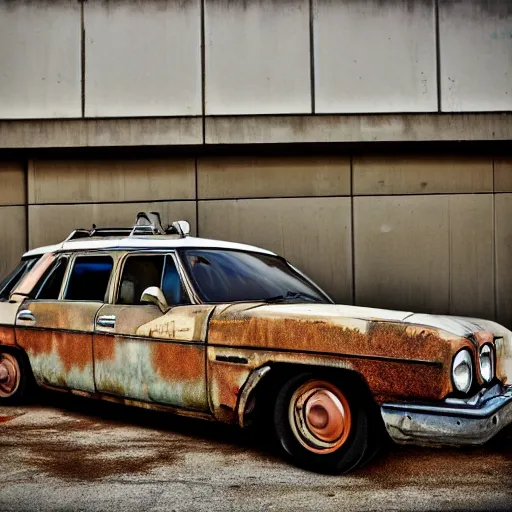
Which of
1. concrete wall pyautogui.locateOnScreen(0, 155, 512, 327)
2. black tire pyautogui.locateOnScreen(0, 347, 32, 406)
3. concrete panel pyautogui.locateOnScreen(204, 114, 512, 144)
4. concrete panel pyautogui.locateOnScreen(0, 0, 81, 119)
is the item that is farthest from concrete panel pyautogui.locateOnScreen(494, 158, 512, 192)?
black tire pyautogui.locateOnScreen(0, 347, 32, 406)

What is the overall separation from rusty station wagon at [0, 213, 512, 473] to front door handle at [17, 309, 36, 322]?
2 cm

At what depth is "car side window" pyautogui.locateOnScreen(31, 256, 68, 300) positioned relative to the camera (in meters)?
5.66

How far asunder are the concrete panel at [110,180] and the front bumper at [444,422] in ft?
26.6

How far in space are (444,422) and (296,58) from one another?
8.50 m

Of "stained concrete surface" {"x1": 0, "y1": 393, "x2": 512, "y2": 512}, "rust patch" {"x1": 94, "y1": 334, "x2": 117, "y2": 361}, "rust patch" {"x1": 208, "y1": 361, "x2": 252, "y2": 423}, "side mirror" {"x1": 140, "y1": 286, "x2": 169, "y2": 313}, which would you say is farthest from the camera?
"rust patch" {"x1": 94, "y1": 334, "x2": 117, "y2": 361}

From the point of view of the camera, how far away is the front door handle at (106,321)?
4.94 metres

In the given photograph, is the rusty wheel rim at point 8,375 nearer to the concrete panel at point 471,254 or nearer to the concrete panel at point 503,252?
the concrete panel at point 471,254

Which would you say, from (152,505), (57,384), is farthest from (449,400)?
(57,384)

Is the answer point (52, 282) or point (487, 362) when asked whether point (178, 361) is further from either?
point (487, 362)

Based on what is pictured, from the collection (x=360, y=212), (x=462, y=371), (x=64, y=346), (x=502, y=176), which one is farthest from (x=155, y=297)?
(x=502, y=176)

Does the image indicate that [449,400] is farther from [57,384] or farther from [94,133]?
[94,133]

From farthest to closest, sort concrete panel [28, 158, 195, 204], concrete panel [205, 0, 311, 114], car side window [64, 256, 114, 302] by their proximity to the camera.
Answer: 1. concrete panel [28, 158, 195, 204]
2. concrete panel [205, 0, 311, 114]
3. car side window [64, 256, 114, 302]

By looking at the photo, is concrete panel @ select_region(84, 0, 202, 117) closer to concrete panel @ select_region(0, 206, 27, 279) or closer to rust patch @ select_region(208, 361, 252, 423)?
concrete panel @ select_region(0, 206, 27, 279)

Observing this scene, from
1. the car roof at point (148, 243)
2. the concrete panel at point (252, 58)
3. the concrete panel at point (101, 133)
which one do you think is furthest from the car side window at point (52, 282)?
the concrete panel at point (252, 58)
